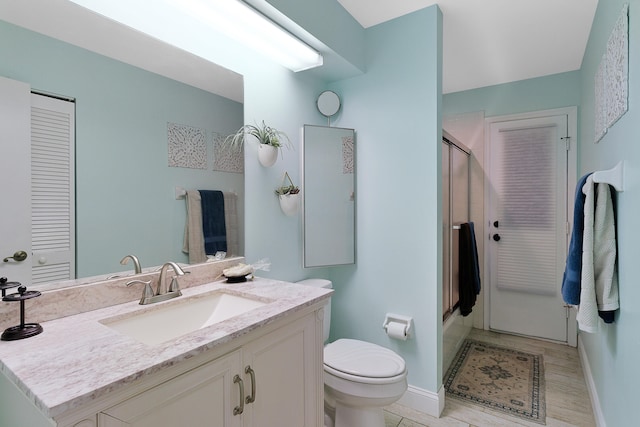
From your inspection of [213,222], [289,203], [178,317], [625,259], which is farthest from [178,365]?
[625,259]

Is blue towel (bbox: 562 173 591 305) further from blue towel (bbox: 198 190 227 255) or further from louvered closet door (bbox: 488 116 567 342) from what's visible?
louvered closet door (bbox: 488 116 567 342)

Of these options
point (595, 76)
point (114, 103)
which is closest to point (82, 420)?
point (114, 103)

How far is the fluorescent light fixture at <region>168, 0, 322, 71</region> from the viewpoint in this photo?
4.58ft

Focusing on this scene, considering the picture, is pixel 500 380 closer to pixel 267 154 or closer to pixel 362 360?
pixel 362 360

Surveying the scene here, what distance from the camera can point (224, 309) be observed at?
1.37 meters

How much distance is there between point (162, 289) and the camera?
127cm

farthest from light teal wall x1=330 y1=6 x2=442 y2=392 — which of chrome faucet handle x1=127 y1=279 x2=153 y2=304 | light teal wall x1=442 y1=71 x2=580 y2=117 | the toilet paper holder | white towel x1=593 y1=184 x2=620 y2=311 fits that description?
light teal wall x1=442 y1=71 x2=580 y2=117

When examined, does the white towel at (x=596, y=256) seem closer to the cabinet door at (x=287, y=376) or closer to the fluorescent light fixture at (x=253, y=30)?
the cabinet door at (x=287, y=376)

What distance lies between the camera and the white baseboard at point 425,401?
1919 millimetres

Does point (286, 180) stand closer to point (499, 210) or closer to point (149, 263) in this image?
point (149, 263)

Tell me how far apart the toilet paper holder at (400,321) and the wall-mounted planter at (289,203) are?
93cm

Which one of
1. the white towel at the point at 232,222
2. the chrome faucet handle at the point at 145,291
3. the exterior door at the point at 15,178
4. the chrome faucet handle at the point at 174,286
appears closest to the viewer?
the exterior door at the point at 15,178

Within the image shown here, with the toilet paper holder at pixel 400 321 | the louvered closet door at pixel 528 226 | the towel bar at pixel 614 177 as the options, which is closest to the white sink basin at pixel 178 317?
the toilet paper holder at pixel 400 321

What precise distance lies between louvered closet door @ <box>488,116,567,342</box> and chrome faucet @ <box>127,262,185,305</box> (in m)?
3.05
